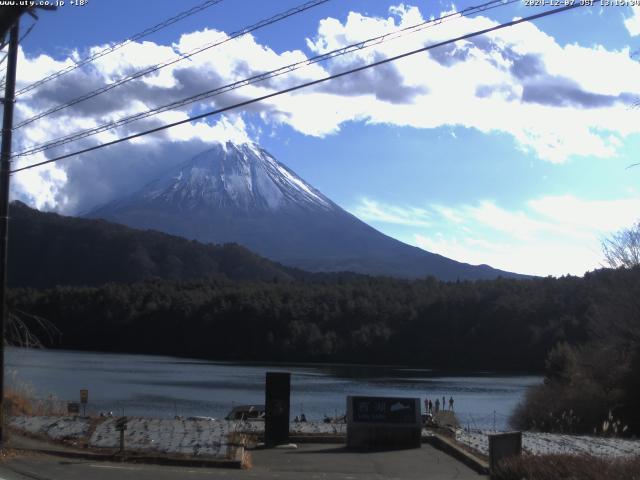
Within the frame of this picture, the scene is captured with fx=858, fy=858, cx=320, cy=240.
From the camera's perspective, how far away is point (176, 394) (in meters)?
52.1

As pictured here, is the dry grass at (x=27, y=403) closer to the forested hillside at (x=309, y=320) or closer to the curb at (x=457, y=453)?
the curb at (x=457, y=453)

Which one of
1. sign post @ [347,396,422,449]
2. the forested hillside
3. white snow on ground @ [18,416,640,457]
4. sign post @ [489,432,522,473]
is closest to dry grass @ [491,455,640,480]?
sign post @ [489,432,522,473]

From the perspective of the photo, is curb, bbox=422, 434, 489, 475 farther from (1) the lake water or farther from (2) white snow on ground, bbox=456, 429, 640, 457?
(1) the lake water

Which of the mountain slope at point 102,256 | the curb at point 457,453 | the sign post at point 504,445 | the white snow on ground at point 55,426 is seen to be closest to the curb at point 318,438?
the curb at point 457,453

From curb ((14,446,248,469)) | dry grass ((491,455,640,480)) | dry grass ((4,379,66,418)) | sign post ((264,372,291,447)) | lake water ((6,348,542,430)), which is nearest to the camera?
dry grass ((491,455,640,480))

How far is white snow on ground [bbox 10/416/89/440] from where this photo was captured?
16753 millimetres

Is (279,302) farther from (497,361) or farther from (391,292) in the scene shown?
(497,361)

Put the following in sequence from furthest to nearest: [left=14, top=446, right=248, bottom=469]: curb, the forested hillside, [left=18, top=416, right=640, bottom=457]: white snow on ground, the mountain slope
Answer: the mountain slope
the forested hillside
[left=18, top=416, right=640, bottom=457]: white snow on ground
[left=14, top=446, right=248, bottom=469]: curb

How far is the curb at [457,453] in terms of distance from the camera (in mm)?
14234

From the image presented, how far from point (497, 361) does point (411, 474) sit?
7814 centimetres

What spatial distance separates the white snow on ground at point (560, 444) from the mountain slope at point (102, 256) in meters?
140

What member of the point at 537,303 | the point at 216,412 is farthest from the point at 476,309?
the point at 216,412

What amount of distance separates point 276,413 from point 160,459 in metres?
2.85

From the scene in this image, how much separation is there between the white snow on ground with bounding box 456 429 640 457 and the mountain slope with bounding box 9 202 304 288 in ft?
460
